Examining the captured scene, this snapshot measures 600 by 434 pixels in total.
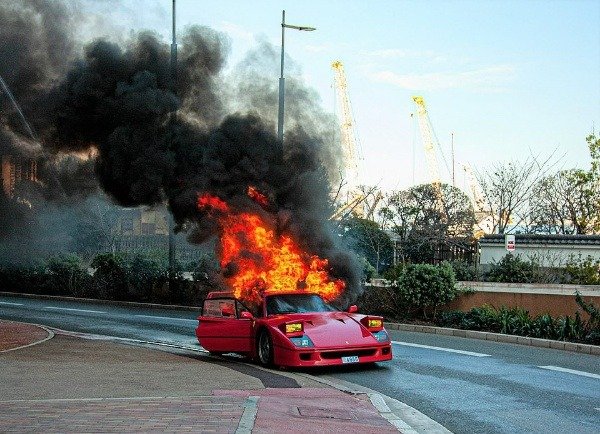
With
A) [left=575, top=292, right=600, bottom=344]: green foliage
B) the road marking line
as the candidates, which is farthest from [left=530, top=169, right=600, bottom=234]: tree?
the road marking line

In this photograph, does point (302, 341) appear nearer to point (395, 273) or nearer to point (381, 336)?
point (381, 336)

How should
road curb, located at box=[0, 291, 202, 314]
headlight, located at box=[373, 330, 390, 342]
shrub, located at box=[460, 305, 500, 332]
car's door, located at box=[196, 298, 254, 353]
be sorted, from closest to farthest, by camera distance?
headlight, located at box=[373, 330, 390, 342] < car's door, located at box=[196, 298, 254, 353] < shrub, located at box=[460, 305, 500, 332] < road curb, located at box=[0, 291, 202, 314]

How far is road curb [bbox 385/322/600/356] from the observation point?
55.0 ft

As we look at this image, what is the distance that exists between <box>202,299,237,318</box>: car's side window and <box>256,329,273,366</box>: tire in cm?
92

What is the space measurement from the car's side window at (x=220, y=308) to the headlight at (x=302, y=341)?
1.93 meters

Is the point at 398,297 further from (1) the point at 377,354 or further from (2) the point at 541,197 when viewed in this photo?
(2) the point at 541,197

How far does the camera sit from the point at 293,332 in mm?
12891

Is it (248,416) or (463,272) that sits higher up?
(463,272)

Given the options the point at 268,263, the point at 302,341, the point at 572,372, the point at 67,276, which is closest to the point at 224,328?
the point at 302,341

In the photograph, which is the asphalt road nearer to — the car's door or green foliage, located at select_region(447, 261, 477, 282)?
the car's door

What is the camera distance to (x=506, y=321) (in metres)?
19.4

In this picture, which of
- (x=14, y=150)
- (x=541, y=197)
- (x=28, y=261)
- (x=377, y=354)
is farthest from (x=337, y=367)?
(x=541, y=197)

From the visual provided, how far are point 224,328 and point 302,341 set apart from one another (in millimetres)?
2343

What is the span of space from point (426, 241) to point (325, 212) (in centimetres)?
2573
